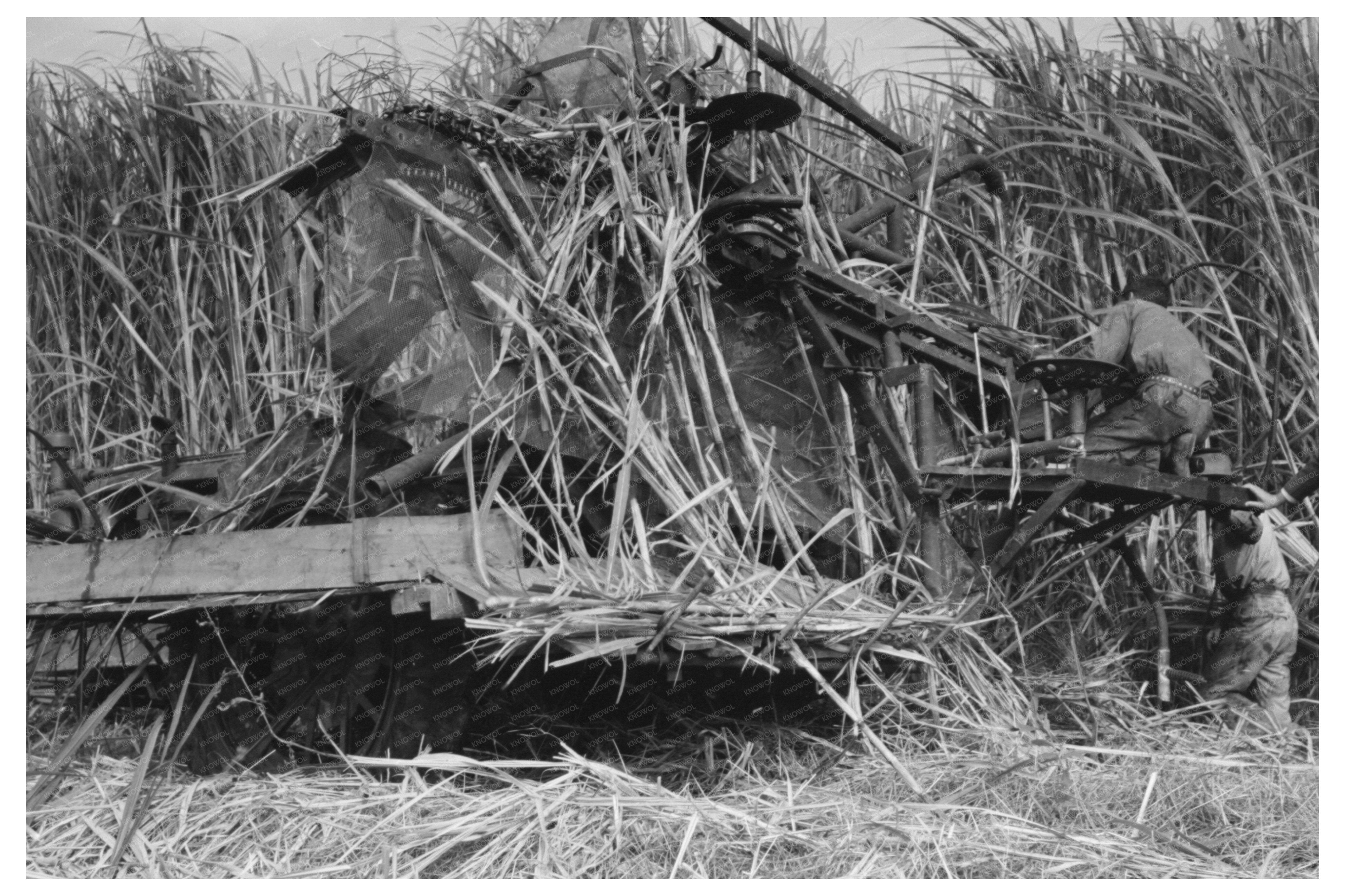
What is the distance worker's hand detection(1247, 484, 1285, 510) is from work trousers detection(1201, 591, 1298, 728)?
706mm

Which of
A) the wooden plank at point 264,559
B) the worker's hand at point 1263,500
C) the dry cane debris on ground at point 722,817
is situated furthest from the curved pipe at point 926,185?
the wooden plank at point 264,559

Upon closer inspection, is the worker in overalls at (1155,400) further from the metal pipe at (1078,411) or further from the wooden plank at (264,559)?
the wooden plank at (264,559)

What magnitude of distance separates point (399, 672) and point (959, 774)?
6.91 feet

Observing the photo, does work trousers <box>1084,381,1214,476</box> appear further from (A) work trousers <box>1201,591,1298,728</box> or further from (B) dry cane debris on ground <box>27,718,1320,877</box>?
(B) dry cane debris on ground <box>27,718,1320,877</box>

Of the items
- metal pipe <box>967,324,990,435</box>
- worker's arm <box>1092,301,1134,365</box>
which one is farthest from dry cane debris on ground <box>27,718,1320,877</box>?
worker's arm <box>1092,301,1134,365</box>

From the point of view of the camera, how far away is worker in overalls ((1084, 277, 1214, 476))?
504cm

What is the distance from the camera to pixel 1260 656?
5.56 metres

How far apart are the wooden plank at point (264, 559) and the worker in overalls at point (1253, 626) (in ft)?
11.3

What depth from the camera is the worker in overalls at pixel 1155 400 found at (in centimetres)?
504

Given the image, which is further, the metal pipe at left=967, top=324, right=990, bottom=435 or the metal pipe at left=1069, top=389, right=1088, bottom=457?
the metal pipe at left=967, top=324, right=990, bottom=435

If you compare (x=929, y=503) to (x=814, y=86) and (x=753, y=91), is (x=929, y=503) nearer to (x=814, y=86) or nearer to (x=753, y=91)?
(x=753, y=91)

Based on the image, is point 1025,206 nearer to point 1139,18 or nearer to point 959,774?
point 1139,18

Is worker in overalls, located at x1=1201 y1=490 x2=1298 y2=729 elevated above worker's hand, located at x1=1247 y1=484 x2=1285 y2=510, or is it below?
below

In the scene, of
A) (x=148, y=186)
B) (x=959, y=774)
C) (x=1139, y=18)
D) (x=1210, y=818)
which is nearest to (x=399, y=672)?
(x=959, y=774)
